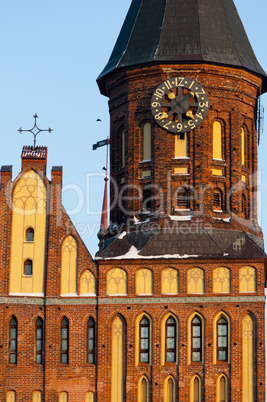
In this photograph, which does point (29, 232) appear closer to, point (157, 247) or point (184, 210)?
point (157, 247)

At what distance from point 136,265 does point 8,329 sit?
17.5ft

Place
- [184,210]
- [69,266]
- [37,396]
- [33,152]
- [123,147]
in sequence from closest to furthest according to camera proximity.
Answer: [37,396] → [69,266] → [33,152] → [184,210] → [123,147]

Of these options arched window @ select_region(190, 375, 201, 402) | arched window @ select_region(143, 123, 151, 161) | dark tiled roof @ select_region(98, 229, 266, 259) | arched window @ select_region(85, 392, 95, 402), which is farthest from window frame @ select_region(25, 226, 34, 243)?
arched window @ select_region(190, 375, 201, 402)

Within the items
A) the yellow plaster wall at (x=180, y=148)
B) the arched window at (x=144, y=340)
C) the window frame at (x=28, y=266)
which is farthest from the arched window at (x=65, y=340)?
the yellow plaster wall at (x=180, y=148)

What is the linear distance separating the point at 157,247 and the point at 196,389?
569 centimetres

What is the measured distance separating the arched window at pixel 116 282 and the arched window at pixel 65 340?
197 cm

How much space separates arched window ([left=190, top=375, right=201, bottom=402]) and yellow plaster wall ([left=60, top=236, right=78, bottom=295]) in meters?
5.56

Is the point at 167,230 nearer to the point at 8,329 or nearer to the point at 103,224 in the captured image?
the point at 103,224

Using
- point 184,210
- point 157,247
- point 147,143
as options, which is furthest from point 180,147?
point 157,247

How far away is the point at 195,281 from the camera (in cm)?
5262

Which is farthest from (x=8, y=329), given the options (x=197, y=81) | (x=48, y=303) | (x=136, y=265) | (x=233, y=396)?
(x=197, y=81)

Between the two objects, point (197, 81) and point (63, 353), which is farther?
point (197, 81)

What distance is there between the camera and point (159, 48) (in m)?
56.1

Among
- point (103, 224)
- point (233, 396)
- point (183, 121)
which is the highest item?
point (183, 121)
